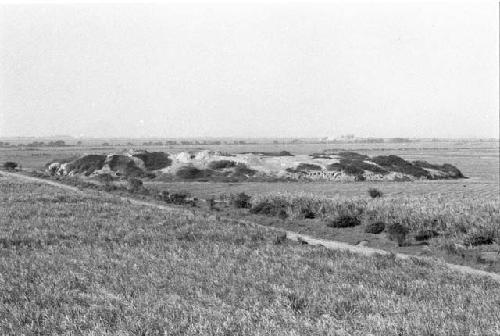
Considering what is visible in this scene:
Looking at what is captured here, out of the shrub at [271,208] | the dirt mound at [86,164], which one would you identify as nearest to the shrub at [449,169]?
the shrub at [271,208]

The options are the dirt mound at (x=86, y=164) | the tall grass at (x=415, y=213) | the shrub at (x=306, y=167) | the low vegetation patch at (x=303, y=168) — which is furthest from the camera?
the dirt mound at (x=86, y=164)

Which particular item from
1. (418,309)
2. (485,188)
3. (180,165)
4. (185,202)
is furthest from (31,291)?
(180,165)

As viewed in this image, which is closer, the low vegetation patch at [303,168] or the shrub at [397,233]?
the shrub at [397,233]

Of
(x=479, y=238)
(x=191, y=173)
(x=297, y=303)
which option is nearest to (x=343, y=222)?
(x=479, y=238)

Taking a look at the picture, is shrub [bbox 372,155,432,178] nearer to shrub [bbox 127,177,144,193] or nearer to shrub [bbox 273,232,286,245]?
shrub [bbox 127,177,144,193]

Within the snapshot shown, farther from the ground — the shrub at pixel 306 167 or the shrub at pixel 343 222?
the shrub at pixel 343 222

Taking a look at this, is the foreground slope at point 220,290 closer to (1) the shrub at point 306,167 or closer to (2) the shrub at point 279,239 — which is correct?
(2) the shrub at point 279,239

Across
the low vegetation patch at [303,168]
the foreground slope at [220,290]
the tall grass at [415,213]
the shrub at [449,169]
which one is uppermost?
the foreground slope at [220,290]
